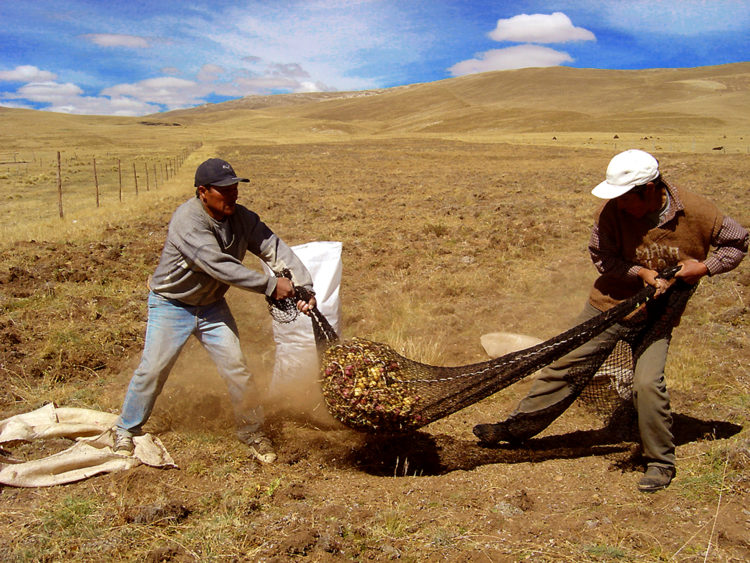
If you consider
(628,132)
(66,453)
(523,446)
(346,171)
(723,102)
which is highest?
(723,102)

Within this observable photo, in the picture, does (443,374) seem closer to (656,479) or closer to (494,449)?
(494,449)

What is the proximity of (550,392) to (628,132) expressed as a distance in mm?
56993

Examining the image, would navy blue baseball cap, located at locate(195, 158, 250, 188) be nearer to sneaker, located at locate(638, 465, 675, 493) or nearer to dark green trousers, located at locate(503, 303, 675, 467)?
dark green trousers, located at locate(503, 303, 675, 467)

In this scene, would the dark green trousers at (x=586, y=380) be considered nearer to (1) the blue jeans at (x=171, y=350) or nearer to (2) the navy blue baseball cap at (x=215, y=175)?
(1) the blue jeans at (x=171, y=350)

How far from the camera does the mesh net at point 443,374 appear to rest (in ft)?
10.8

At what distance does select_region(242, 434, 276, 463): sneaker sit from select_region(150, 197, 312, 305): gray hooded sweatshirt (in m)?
0.97

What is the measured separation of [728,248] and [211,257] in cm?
294

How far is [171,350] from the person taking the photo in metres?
3.47

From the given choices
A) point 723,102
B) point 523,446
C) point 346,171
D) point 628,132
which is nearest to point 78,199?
point 346,171

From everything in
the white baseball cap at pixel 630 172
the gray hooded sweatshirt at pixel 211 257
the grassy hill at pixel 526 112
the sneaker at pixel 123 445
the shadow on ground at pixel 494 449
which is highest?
the grassy hill at pixel 526 112

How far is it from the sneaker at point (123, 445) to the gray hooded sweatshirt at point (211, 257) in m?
0.93

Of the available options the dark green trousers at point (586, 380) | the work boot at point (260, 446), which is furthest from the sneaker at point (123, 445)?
the dark green trousers at point (586, 380)

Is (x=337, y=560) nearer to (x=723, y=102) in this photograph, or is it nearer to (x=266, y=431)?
(x=266, y=431)

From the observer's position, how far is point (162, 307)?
3492 mm
